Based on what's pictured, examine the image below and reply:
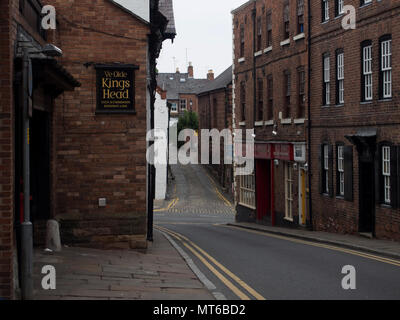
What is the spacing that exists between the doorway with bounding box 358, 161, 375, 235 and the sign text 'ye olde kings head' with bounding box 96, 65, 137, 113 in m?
9.26

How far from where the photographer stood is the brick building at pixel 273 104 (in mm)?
28438

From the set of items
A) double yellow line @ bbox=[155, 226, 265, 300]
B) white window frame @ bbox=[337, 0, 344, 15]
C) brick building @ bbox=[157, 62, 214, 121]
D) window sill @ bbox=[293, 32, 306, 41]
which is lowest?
double yellow line @ bbox=[155, 226, 265, 300]

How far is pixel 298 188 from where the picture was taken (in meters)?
28.7

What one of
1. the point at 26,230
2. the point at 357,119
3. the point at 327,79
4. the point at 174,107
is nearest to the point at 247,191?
the point at 327,79

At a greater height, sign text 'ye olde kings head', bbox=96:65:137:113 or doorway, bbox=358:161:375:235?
sign text 'ye olde kings head', bbox=96:65:137:113

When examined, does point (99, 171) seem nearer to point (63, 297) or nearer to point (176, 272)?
point (176, 272)

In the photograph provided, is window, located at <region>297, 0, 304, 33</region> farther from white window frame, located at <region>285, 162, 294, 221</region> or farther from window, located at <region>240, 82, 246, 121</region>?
window, located at <region>240, 82, 246, 121</region>

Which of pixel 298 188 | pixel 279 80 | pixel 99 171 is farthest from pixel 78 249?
pixel 279 80

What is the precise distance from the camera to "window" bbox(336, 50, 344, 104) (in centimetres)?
2403

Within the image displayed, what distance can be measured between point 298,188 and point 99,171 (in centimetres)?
1376

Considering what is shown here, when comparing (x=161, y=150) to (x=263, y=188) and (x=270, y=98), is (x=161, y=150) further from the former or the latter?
(x=270, y=98)

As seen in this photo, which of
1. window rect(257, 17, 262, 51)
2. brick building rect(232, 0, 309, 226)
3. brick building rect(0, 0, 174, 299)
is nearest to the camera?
brick building rect(0, 0, 174, 299)

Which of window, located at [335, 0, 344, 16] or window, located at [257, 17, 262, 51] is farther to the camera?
window, located at [257, 17, 262, 51]

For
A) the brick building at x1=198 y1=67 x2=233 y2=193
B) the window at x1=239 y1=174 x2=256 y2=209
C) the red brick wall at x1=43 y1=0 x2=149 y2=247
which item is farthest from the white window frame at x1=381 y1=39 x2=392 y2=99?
the brick building at x1=198 y1=67 x2=233 y2=193
